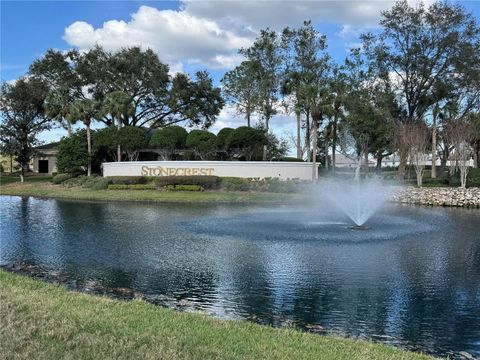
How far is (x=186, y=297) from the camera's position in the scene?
35.1 feet

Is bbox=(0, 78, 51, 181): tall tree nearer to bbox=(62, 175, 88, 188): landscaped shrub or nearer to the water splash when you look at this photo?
bbox=(62, 175, 88, 188): landscaped shrub

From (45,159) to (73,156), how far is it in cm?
2152

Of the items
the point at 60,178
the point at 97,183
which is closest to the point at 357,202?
the point at 97,183

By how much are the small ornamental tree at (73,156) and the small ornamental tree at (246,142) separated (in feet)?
52.5

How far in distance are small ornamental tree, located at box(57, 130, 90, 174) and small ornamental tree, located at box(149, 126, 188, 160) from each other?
749cm

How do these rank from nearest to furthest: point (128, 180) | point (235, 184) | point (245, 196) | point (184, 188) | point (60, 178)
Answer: point (245, 196)
point (184, 188)
point (235, 184)
point (128, 180)
point (60, 178)

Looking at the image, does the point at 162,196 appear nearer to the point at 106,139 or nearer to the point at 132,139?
the point at 132,139

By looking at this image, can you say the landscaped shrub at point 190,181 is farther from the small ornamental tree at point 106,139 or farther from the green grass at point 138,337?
the green grass at point 138,337

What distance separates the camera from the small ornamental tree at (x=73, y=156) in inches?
2050

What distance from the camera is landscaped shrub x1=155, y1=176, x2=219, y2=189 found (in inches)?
1693

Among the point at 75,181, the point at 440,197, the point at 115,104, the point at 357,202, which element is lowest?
the point at 440,197

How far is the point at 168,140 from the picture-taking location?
50406 millimetres

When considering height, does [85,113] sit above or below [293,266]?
above

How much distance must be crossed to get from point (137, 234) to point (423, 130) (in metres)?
37.9
